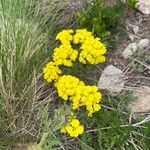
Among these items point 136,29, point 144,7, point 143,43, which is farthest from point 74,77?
point 144,7

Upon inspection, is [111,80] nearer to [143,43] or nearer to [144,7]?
[143,43]

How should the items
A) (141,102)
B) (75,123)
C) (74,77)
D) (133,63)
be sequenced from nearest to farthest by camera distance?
(75,123) → (74,77) → (141,102) → (133,63)

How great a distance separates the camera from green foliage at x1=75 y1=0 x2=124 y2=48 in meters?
3.09

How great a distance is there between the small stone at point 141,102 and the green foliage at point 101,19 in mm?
413

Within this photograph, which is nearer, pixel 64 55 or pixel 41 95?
pixel 64 55

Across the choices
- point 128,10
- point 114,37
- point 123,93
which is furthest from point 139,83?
point 128,10

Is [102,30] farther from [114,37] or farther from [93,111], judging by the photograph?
[93,111]

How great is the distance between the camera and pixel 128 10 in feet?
11.0

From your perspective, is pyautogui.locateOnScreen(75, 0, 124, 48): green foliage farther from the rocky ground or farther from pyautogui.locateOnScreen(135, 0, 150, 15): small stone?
pyautogui.locateOnScreen(135, 0, 150, 15): small stone

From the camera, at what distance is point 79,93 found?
2.59 meters

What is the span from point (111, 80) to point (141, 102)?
0.23 meters

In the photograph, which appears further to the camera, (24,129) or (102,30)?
(102,30)

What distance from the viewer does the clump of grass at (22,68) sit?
2746 millimetres

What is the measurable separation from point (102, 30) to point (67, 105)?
24.5 inches
